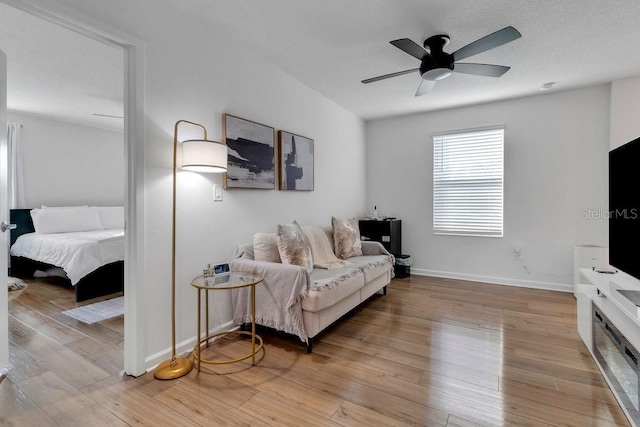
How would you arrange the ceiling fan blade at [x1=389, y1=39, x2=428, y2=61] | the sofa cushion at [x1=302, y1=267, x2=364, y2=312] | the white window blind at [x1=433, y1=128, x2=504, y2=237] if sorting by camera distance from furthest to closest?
the white window blind at [x1=433, y1=128, x2=504, y2=237] < the sofa cushion at [x1=302, y1=267, x2=364, y2=312] < the ceiling fan blade at [x1=389, y1=39, x2=428, y2=61]

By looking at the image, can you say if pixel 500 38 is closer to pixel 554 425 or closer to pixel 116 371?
pixel 554 425

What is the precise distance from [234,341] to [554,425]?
81.7 inches

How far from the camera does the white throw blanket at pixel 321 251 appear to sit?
3.00 metres

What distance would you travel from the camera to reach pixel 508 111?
407 cm

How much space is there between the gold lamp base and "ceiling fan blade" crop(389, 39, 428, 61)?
2581 millimetres

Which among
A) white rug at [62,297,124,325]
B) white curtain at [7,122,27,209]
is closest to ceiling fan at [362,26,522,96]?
white rug at [62,297,124,325]

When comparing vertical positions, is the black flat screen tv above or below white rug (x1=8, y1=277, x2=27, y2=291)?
above

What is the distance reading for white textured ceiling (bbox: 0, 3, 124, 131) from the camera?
96.9 inches

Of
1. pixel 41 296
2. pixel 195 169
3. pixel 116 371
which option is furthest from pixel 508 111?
pixel 41 296

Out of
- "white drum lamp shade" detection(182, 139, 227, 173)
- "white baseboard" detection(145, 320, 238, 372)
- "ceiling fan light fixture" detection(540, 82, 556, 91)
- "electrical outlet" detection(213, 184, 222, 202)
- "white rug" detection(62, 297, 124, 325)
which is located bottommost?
"white rug" detection(62, 297, 124, 325)

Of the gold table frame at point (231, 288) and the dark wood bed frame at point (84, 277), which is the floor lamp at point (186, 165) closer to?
the gold table frame at point (231, 288)

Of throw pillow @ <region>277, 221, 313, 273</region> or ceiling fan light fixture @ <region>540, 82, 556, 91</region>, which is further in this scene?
ceiling fan light fixture @ <region>540, 82, 556, 91</region>

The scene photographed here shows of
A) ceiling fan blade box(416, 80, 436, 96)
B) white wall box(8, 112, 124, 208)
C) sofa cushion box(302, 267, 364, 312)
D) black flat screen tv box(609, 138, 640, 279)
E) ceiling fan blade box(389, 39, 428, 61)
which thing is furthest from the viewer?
white wall box(8, 112, 124, 208)

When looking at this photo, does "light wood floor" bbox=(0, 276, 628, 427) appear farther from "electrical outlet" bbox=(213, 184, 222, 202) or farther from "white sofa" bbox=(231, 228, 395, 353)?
"electrical outlet" bbox=(213, 184, 222, 202)
